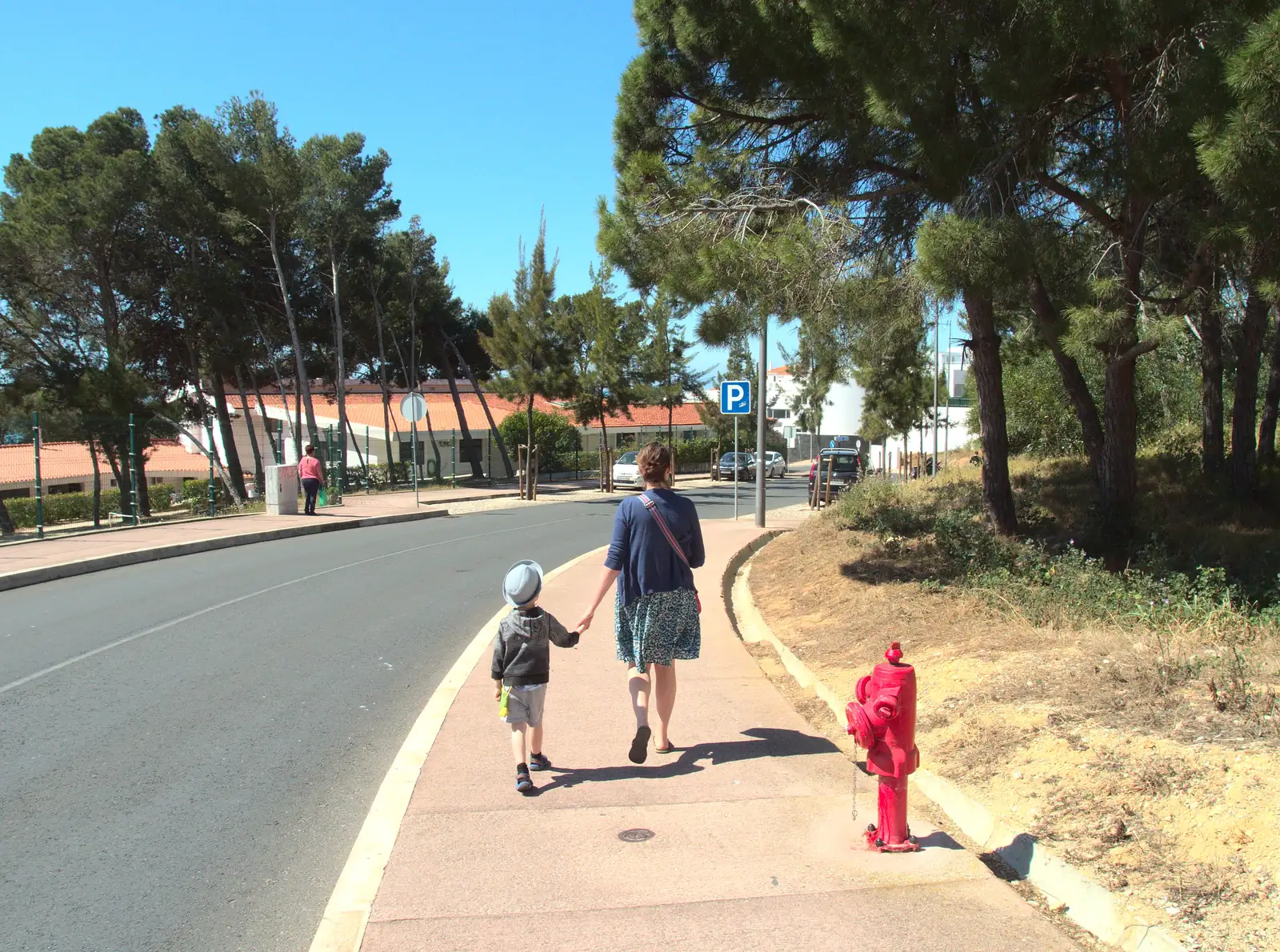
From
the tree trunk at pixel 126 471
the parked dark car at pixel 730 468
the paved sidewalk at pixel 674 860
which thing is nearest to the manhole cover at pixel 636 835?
the paved sidewalk at pixel 674 860

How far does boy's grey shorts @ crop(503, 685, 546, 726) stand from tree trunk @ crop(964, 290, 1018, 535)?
839 centimetres

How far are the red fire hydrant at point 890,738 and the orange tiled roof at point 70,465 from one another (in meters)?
39.4

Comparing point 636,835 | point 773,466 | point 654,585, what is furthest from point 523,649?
point 773,466

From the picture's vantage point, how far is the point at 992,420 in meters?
12.0

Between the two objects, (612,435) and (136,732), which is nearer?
(136,732)

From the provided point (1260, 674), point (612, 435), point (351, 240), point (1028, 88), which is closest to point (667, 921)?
point (1260, 674)

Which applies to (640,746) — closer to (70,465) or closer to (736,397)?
(736,397)

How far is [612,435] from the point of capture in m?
59.5

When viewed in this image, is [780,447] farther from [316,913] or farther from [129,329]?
[316,913]

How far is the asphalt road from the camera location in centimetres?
Result: 397

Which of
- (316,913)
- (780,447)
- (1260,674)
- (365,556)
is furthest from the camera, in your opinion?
(780,447)

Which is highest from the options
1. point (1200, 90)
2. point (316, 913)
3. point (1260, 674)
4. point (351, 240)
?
point (351, 240)

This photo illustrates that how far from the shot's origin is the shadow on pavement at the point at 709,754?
5.24 meters

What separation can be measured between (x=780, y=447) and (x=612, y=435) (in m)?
12.3
